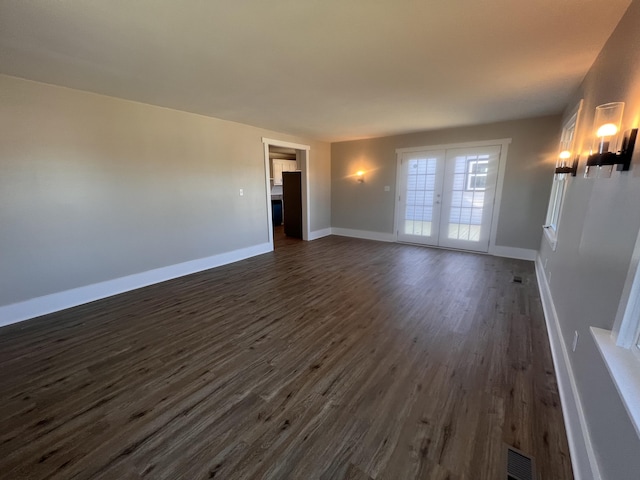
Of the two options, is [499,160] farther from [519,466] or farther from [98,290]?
[98,290]

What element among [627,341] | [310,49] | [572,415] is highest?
[310,49]

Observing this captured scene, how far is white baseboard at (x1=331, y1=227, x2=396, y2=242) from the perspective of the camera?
6.68m

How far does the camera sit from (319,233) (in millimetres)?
7219

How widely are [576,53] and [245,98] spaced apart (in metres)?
3.28

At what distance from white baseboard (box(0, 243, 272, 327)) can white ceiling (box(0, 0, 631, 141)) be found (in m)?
2.33

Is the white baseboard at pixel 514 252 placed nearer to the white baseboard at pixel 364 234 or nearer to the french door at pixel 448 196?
the french door at pixel 448 196

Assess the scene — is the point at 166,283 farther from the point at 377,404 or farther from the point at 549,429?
the point at 549,429

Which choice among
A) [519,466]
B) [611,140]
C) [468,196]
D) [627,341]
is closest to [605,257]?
[627,341]

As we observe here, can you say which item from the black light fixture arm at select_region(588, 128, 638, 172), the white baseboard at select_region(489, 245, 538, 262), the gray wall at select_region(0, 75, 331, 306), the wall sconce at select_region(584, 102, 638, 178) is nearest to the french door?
the white baseboard at select_region(489, 245, 538, 262)

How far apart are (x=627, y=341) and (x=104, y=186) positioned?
4.76 metres

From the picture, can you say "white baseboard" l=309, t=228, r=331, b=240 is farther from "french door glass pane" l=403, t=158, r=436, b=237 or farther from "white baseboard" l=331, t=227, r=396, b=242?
"french door glass pane" l=403, t=158, r=436, b=237

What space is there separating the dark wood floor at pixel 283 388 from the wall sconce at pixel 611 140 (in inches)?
60.8

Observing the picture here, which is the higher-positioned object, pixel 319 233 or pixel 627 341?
pixel 627 341

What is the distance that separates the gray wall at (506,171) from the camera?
4.64 metres
